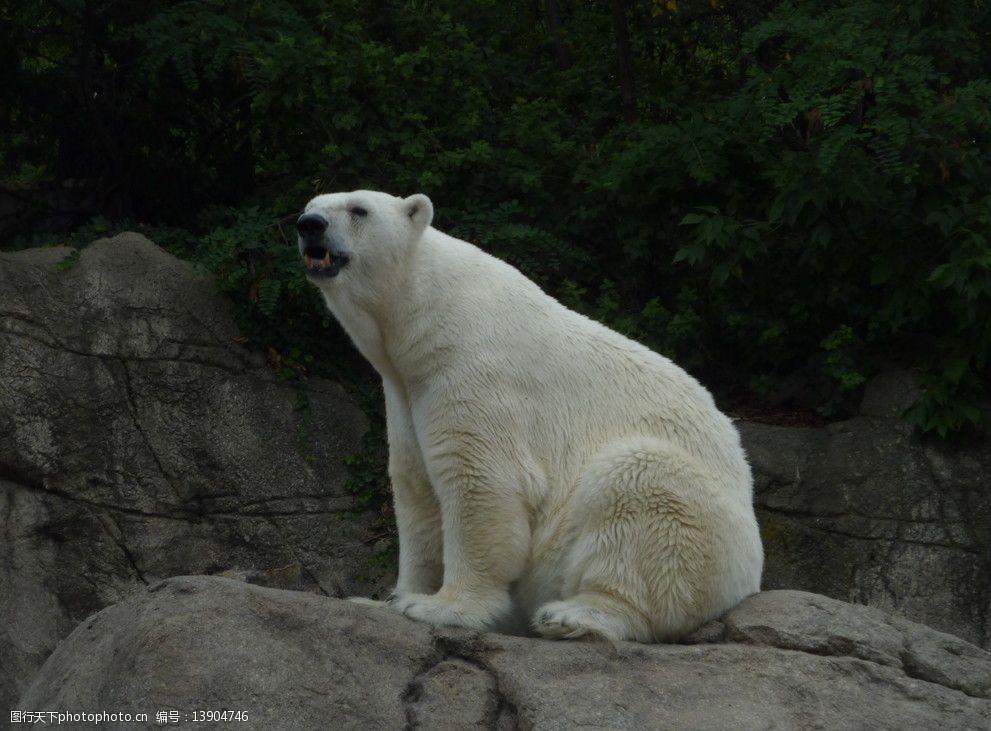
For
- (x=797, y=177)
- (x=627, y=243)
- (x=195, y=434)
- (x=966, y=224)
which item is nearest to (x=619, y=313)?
(x=627, y=243)

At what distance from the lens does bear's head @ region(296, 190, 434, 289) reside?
5074 millimetres

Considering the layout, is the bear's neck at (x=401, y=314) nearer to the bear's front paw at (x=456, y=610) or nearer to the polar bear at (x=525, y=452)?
the polar bear at (x=525, y=452)

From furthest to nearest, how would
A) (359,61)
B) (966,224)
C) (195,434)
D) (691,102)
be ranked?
(691,102) < (359,61) < (195,434) < (966,224)

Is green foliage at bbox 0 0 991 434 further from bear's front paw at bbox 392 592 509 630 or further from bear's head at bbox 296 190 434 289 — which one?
bear's front paw at bbox 392 592 509 630

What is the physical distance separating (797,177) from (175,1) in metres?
5.02

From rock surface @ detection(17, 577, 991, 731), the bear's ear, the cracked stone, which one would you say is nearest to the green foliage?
the cracked stone

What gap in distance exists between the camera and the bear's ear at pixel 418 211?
5.21 m

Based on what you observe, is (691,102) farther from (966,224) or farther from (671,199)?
(966,224)

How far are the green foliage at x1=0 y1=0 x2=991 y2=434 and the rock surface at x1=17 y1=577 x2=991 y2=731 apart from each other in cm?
374

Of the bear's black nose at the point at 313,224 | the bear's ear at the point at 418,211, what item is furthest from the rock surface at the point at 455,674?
the bear's ear at the point at 418,211

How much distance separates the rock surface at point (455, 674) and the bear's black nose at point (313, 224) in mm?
1455

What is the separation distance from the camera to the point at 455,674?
4449 millimetres

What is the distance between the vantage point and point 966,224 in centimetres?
780

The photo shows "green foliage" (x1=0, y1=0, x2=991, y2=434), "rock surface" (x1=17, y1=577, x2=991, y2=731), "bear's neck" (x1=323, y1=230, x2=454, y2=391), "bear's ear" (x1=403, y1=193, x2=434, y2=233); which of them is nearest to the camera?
"rock surface" (x1=17, y1=577, x2=991, y2=731)
